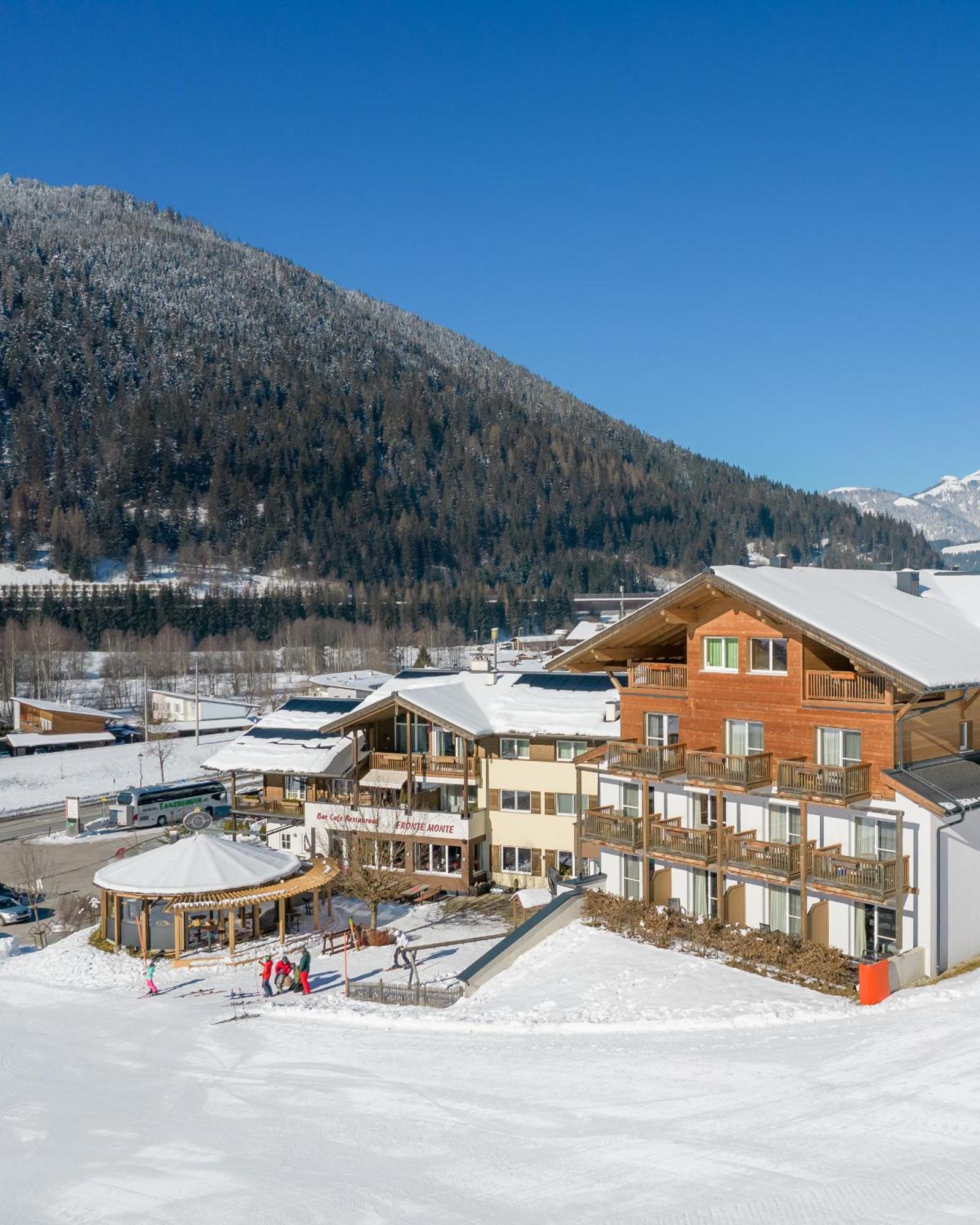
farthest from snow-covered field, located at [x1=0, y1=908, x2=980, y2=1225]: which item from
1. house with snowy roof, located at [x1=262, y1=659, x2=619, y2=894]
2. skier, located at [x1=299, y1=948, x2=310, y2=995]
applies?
house with snowy roof, located at [x1=262, y1=659, x2=619, y2=894]

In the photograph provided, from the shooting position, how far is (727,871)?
86.9 feet

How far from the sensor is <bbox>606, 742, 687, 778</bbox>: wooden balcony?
28.0 metres

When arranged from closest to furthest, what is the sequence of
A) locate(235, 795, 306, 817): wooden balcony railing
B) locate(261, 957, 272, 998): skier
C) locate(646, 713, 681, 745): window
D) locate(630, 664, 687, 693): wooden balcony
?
locate(261, 957, 272, 998): skier
locate(630, 664, 687, 693): wooden balcony
locate(646, 713, 681, 745): window
locate(235, 795, 306, 817): wooden balcony railing

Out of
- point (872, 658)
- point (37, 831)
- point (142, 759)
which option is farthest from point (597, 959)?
point (142, 759)

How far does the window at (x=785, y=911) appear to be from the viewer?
26.2 metres

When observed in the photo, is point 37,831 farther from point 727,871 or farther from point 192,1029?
point 727,871

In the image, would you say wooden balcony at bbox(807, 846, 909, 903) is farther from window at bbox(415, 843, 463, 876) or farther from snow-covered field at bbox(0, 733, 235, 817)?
snow-covered field at bbox(0, 733, 235, 817)

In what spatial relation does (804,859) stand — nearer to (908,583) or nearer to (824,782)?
(824,782)

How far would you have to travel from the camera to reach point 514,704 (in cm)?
3925

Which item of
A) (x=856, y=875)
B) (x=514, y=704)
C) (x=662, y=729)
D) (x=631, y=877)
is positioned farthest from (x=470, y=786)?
(x=856, y=875)

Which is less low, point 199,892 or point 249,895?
point 199,892

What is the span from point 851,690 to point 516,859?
16920 millimetres

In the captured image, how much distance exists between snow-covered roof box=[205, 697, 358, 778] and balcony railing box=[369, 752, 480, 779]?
70.6 inches

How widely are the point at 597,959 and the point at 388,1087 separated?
27.8ft
